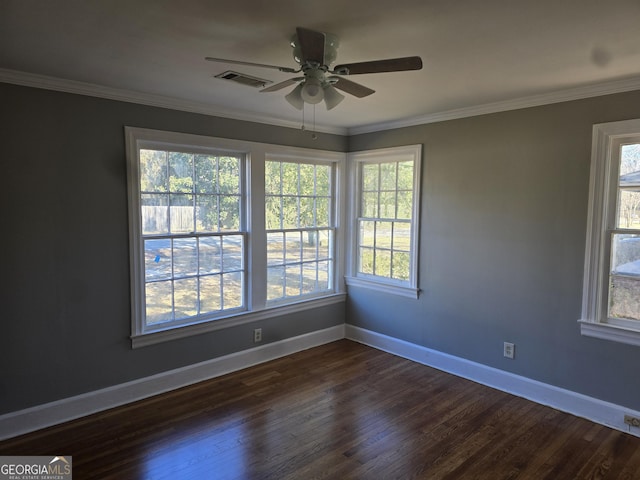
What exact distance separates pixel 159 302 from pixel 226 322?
654mm

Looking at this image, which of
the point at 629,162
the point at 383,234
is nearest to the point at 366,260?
the point at 383,234

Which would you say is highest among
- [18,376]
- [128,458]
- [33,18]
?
[33,18]

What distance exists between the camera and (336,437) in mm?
2871

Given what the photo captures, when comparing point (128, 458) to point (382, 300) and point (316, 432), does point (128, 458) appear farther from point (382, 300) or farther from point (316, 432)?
point (382, 300)

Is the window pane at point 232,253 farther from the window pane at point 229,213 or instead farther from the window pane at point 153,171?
the window pane at point 153,171

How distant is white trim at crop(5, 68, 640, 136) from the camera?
9.17 feet

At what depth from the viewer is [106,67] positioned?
8.54 ft

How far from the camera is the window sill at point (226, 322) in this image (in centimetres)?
342

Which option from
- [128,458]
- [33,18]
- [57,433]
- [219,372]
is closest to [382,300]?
[219,372]

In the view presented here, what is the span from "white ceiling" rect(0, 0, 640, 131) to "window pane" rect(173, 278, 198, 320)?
159 centimetres

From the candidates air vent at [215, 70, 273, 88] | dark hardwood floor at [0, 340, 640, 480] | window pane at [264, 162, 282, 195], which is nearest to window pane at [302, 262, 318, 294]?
window pane at [264, 162, 282, 195]

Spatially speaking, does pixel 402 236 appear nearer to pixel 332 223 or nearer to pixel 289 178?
pixel 332 223

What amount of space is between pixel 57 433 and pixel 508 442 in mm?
3102

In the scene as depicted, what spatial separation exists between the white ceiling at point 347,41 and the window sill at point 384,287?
6.43ft
